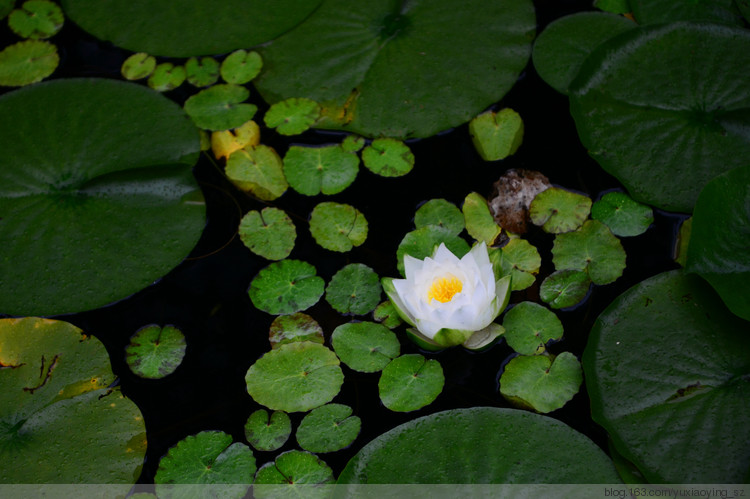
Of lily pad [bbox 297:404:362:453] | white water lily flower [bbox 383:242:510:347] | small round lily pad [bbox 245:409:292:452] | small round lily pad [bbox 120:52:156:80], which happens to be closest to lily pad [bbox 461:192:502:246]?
white water lily flower [bbox 383:242:510:347]

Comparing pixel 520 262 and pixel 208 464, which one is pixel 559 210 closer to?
pixel 520 262

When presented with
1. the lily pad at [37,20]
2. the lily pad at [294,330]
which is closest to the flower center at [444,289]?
the lily pad at [294,330]

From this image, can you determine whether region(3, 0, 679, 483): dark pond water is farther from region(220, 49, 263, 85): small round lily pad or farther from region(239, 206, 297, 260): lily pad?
region(220, 49, 263, 85): small round lily pad

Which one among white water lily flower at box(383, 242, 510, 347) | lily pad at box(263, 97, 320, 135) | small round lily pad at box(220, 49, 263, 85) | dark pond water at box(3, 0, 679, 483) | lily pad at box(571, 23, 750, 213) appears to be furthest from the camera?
small round lily pad at box(220, 49, 263, 85)

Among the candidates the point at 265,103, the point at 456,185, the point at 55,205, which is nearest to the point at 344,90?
the point at 265,103

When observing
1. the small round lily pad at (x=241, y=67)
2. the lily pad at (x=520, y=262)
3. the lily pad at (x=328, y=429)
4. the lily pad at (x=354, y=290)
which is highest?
the small round lily pad at (x=241, y=67)

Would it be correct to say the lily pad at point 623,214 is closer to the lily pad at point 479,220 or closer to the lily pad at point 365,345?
the lily pad at point 479,220

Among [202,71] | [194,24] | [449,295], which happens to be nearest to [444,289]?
[449,295]
